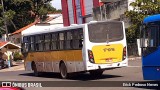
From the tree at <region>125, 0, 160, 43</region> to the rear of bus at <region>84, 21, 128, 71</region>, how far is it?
18.1 metres

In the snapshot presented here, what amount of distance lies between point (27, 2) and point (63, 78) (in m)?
53.7

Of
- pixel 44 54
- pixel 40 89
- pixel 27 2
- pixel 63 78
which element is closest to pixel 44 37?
pixel 44 54

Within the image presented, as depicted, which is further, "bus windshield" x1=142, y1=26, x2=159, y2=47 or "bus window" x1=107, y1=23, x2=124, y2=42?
"bus window" x1=107, y1=23, x2=124, y2=42

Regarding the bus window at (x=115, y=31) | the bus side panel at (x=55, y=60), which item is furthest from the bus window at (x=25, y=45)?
the bus window at (x=115, y=31)

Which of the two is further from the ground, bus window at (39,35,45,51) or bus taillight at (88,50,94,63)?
bus window at (39,35,45,51)

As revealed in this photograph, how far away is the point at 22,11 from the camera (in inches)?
2980

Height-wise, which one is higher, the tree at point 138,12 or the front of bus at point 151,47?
the tree at point 138,12

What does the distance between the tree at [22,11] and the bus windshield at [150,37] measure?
57.1 meters

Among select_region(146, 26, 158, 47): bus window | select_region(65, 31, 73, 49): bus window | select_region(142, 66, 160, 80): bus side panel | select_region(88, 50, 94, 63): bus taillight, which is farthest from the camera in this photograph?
select_region(65, 31, 73, 49): bus window

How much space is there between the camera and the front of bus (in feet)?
46.7

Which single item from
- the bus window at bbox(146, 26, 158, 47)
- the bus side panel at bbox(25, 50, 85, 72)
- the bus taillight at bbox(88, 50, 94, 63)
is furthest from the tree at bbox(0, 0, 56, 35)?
the bus window at bbox(146, 26, 158, 47)

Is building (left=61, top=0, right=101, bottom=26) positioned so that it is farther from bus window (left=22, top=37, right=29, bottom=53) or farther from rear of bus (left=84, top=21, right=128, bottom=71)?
rear of bus (left=84, top=21, right=128, bottom=71)

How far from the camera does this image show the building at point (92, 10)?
42.0 meters

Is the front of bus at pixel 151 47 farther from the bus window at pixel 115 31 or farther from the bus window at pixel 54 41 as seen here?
the bus window at pixel 54 41
